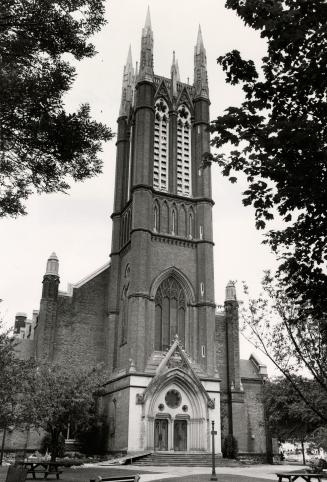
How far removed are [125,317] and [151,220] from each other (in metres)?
8.01

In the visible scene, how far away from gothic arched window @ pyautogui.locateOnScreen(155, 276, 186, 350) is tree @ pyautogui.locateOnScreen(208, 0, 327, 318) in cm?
3199

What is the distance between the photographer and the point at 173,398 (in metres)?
38.1

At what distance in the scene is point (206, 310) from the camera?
135ft

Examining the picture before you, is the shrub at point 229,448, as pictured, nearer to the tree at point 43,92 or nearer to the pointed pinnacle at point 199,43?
the tree at point 43,92

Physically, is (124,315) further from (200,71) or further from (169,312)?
(200,71)

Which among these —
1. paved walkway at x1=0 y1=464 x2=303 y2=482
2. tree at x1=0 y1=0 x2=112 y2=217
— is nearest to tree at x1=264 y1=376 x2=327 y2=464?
paved walkway at x1=0 y1=464 x2=303 y2=482

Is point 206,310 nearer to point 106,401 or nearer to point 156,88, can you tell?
point 106,401

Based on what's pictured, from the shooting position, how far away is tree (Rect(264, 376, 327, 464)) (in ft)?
88.2

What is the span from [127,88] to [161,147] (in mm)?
10645

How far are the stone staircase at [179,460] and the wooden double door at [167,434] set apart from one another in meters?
1.46

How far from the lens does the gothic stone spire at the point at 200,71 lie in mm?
49500

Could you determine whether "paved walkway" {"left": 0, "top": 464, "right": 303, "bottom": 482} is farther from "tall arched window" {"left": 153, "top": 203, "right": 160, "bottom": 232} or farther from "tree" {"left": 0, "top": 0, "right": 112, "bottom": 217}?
"tall arched window" {"left": 153, "top": 203, "right": 160, "bottom": 232}

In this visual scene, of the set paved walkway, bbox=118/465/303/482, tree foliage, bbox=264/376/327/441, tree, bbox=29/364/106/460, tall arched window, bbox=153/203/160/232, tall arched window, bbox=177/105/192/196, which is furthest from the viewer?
tall arched window, bbox=177/105/192/196

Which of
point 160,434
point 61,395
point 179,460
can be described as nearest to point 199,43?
point 160,434
